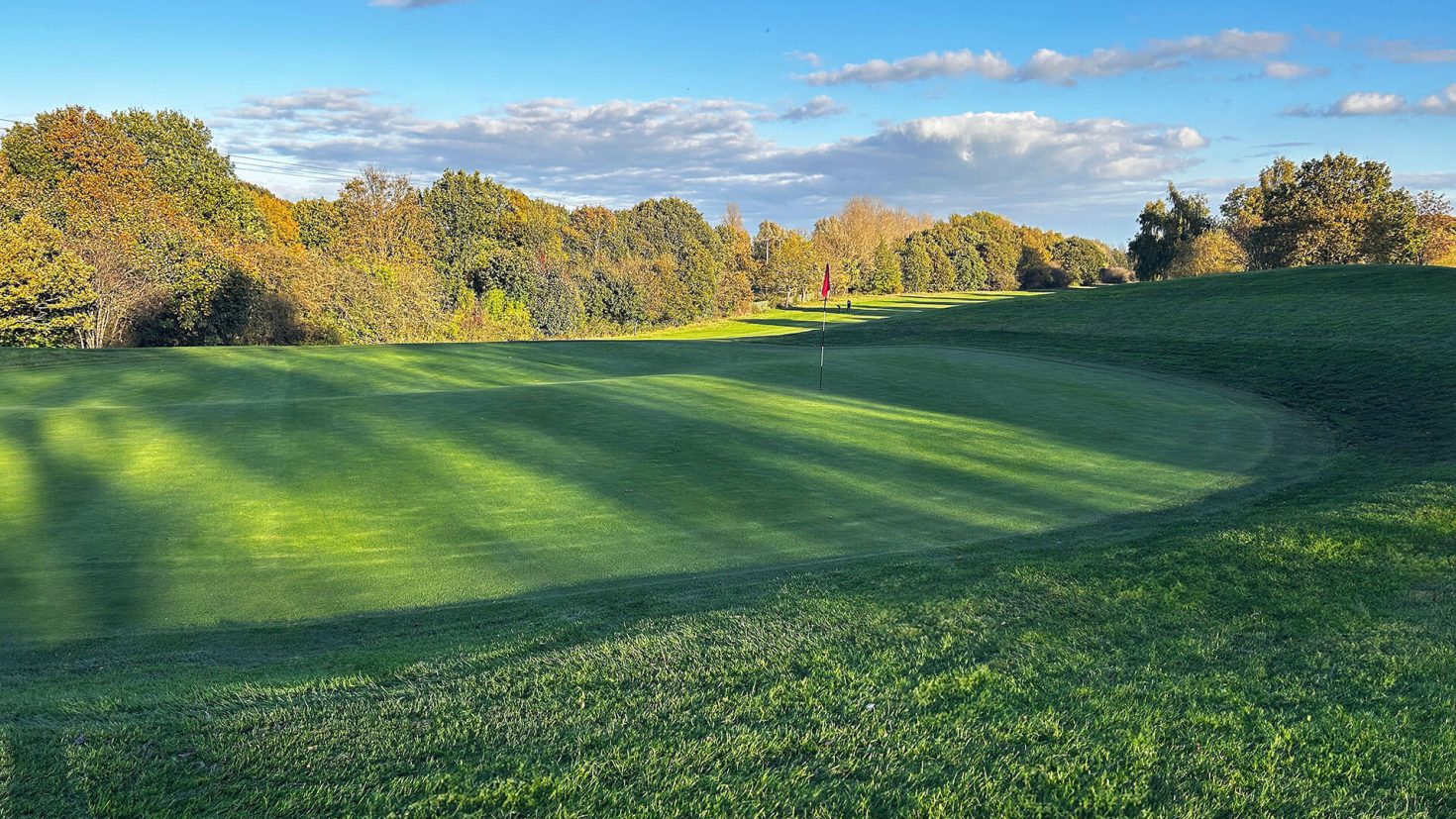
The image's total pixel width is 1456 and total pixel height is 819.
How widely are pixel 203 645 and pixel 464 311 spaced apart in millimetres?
55831

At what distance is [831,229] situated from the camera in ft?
346

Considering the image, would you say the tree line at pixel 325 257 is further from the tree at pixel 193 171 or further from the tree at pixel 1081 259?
the tree at pixel 1081 259

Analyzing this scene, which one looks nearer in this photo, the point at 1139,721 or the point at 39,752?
the point at 39,752

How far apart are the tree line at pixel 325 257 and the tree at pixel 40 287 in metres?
0.08

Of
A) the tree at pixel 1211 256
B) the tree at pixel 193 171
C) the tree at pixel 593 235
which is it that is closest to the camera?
the tree at pixel 193 171

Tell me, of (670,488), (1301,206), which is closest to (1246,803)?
(670,488)

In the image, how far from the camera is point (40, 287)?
33125 mm

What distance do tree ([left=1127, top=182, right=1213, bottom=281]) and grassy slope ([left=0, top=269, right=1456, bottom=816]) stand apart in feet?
258

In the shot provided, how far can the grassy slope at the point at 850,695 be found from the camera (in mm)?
3266

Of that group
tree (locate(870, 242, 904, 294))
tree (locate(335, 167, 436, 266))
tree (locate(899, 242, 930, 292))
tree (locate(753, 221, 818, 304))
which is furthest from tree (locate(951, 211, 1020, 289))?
tree (locate(335, 167, 436, 266))

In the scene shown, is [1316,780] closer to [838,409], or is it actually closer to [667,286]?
[838,409]

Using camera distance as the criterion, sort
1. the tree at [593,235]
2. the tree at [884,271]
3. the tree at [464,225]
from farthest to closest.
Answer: the tree at [884,271]
the tree at [593,235]
the tree at [464,225]

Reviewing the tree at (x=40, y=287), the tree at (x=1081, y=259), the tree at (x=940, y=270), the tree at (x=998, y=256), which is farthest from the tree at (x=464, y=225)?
the tree at (x=1081, y=259)

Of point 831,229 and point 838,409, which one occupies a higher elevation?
point 831,229
